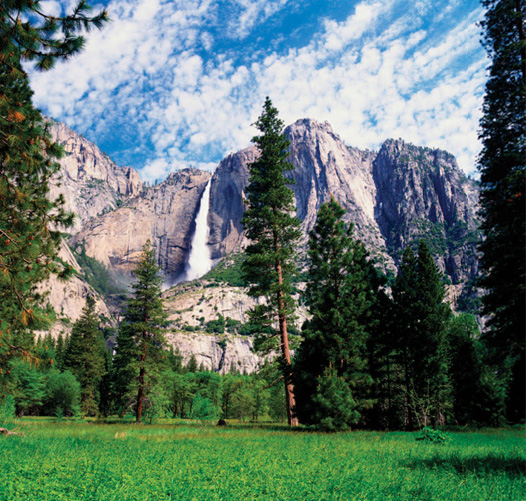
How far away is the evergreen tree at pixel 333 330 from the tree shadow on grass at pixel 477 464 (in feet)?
23.8

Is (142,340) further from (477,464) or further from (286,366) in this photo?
(477,464)

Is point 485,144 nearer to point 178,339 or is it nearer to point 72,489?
point 72,489

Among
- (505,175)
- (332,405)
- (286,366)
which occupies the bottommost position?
(332,405)

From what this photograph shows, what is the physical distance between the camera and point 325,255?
19719mm

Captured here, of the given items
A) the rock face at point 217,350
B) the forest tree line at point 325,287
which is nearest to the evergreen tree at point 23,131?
the forest tree line at point 325,287

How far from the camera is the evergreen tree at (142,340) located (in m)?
27.0

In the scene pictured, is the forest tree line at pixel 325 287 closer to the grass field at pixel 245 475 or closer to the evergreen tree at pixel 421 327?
the evergreen tree at pixel 421 327

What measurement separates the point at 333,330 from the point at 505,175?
10.8m

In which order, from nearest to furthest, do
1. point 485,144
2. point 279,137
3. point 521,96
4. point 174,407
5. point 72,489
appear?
point 72,489 < point 521,96 < point 485,144 < point 279,137 < point 174,407

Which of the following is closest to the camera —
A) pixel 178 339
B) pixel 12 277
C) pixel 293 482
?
pixel 293 482

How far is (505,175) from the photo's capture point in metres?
10.2

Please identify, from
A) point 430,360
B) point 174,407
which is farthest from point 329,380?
point 174,407

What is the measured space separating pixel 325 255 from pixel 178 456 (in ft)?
46.9

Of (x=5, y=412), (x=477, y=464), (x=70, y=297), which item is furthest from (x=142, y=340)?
(x=70, y=297)
